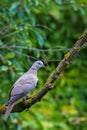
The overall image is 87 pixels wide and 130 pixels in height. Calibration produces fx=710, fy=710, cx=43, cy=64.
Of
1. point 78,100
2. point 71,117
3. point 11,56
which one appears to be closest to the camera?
point 11,56

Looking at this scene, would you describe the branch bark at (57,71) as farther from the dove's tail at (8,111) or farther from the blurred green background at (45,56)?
the blurred green background at (45,56)

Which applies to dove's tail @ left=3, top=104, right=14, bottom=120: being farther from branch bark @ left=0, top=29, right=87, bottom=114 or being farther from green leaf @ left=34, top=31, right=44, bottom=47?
green leaf @ left=34, top=31, right=44, bottom=47

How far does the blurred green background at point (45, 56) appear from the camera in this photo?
6379mm

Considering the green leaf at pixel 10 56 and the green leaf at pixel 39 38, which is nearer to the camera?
the green leaf at pixel 10 56

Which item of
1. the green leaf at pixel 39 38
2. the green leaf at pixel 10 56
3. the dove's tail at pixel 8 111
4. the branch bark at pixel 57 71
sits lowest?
the dove's tail at pixel 8 111

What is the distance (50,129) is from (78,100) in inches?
58.4

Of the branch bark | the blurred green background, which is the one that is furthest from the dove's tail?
the blurred green background

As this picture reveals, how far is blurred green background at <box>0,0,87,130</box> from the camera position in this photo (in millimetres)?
6379

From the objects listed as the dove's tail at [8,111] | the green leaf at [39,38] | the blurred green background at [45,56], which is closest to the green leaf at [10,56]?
the blurred green background at [45,56]

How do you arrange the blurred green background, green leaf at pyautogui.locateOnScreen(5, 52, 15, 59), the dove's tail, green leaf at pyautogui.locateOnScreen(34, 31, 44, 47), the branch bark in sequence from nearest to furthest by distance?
the branch bark, the dove's tail, green leaf at pyautogui.locateOnScreen(5, 52, 15, 59), the blurred green background, green leaf at pyautogui.locateOnScreen(34, 31, 44, 47)

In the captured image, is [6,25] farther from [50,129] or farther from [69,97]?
[69,97]

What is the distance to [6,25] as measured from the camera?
663 cm

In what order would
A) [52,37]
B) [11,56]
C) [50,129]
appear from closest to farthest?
[11,56] → [50,129] → [52,37]

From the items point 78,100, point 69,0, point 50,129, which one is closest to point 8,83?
point 69,0
